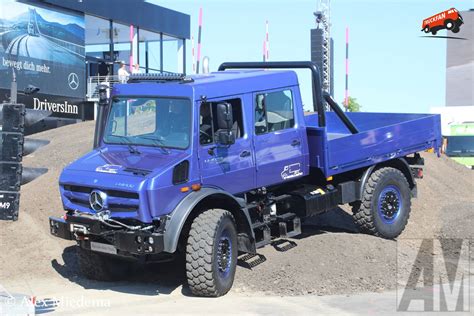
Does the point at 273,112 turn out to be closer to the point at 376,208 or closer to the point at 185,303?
the point at 376,208

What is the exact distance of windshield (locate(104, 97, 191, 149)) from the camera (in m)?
8.00

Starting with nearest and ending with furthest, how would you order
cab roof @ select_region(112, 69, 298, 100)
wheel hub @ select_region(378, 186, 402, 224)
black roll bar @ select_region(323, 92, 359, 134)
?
cab roof @ select_region(112, 69, 298, 100)
black roll bar @ select_region(323, 92, 359, 134)
wheel hub @ select_region(378, 186, 402, 224)

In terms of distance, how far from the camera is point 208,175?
26.3 feet

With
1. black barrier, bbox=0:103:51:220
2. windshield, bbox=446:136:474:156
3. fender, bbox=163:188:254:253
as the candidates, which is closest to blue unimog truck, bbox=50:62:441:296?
fender, bbox=163:188:254:253

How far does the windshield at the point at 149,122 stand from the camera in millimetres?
7996

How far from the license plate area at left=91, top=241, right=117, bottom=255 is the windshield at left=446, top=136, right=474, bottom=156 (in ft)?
72.4

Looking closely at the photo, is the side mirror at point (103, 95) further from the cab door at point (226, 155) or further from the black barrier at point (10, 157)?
the black barrier at point (10, 157)

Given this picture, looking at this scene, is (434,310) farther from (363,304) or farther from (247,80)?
(247,80)

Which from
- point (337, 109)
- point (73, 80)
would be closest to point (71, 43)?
point (73, 80)

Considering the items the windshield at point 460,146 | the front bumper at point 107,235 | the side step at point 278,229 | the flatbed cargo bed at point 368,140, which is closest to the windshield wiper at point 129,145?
the front bumper at point 107,235

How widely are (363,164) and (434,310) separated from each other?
3.60 meters

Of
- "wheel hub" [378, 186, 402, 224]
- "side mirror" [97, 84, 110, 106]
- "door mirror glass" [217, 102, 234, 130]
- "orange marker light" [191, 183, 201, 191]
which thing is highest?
"side mirror" [97, 84, 110, 106]

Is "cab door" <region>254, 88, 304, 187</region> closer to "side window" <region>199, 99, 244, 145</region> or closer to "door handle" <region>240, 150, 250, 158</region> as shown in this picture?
"door handle" <region>240, 150, 250, 158</region>

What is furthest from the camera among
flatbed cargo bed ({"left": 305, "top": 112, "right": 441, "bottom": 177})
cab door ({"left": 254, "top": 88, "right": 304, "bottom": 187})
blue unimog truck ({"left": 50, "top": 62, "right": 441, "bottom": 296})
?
flatbed cargo bed ({"left": 305, "top": 112, "right": 441, "bottom": 177})
